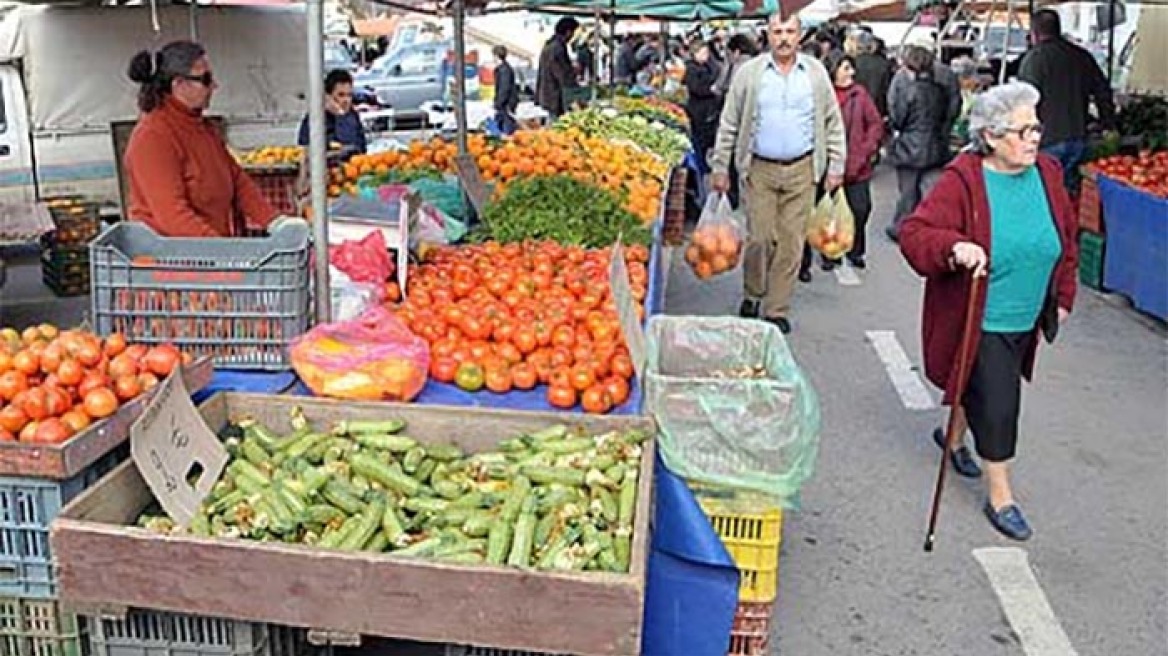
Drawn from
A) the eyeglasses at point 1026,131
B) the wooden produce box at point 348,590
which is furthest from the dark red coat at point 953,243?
the wooden produce box at point 348,590

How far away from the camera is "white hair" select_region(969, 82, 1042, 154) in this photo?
4340 millimetres

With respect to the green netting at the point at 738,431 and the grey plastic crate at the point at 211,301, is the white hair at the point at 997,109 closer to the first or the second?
the green netting at the point at 738,431

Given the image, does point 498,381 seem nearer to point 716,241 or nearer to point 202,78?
point 202,78

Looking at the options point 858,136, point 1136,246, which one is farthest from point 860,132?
point 1136,246

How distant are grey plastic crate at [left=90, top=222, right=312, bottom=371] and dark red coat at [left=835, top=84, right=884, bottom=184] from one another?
6.65m

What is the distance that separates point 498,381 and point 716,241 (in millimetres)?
3566

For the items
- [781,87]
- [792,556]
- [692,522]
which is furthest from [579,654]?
[781,87]

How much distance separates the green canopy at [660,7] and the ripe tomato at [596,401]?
26.1 feet

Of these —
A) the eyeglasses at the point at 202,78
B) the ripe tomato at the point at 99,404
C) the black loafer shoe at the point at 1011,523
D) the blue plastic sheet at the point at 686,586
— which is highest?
the eyeglasses at the point at 202,78

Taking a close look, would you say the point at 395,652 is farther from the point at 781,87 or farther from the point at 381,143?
the point at 381,143

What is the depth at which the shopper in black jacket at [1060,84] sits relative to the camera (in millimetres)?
9844

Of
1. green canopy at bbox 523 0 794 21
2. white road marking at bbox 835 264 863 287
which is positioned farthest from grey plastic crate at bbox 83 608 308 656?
green canopy at bbox 523 0 794 21

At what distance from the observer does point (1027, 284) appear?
450cm

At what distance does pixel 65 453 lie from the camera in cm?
279
